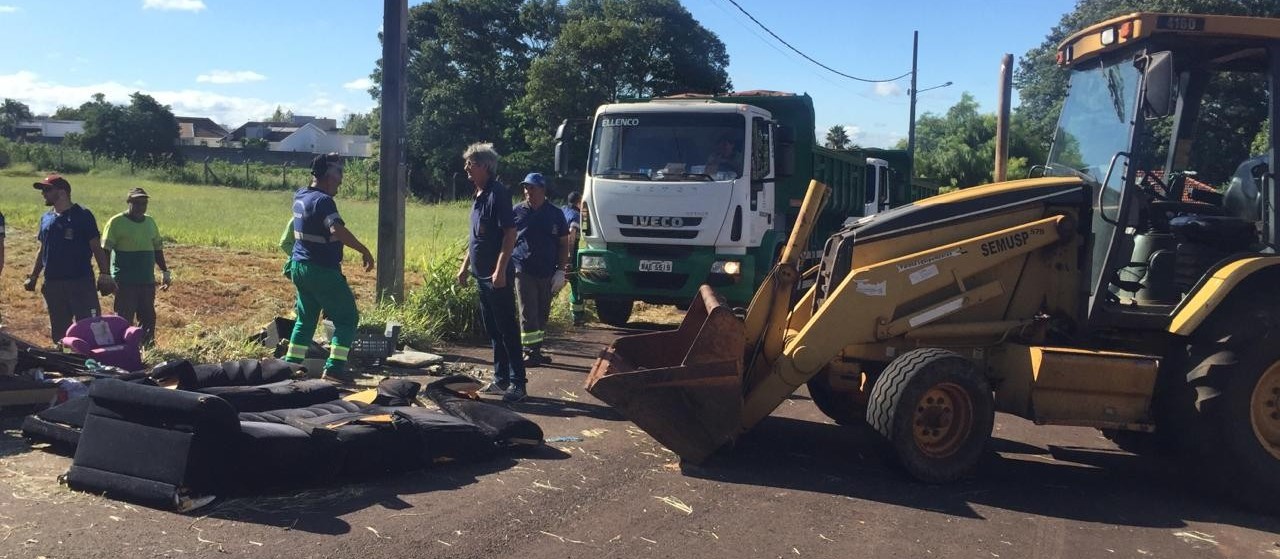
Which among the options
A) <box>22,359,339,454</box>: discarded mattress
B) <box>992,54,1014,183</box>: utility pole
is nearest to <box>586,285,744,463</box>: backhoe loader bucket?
<box>22,359,339,454</box>: discarded mattress

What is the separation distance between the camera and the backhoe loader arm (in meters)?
5.95

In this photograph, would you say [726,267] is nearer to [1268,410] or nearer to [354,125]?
[1268,410]

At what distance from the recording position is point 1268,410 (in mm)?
5914

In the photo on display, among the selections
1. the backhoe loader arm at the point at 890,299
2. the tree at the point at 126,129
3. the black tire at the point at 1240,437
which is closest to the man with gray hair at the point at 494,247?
the backhoe loader arm at the point at 890,299

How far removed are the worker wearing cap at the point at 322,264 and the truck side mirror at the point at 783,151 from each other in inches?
203

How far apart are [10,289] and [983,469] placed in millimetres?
12628

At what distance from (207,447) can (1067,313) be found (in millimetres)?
4871

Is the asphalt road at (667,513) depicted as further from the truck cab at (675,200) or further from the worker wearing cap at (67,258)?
the truck cab at (675,200)

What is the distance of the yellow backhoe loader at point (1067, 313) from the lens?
579cm

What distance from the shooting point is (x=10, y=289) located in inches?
533

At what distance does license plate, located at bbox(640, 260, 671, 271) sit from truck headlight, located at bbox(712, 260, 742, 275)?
516 mm

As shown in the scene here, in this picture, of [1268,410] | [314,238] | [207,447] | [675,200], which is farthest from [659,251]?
[207,447]

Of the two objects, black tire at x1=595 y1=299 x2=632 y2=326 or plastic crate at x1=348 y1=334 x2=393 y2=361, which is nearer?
plastic crate at x1=348 y1=334 x2=393 y2=361

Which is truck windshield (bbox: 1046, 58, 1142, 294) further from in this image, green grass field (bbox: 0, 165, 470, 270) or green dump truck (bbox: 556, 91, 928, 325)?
green grass field (bbox: 0, 165, 470, 270)
